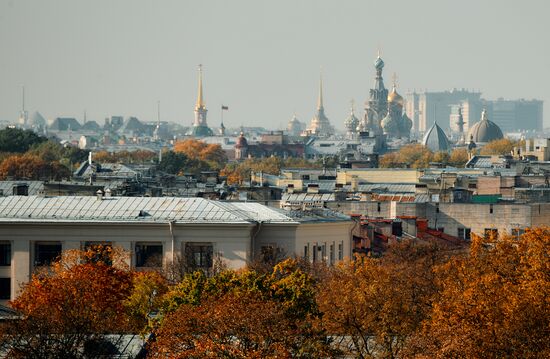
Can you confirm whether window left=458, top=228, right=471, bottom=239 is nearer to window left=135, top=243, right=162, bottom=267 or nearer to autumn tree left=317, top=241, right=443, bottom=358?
window left=135, top=243, right=162, bottom=267

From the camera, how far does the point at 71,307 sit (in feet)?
165

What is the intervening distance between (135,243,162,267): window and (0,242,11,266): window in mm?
3352

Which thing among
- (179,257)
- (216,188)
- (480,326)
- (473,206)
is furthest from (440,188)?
(480,326)

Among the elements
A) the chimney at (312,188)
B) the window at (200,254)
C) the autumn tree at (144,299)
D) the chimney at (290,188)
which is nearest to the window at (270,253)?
the window at (200,254)

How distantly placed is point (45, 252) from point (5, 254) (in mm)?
1045

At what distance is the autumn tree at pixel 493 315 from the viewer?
44.5 meters

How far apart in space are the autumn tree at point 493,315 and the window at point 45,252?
14.3 meters

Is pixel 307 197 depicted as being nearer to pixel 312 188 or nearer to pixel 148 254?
pixel 312 188

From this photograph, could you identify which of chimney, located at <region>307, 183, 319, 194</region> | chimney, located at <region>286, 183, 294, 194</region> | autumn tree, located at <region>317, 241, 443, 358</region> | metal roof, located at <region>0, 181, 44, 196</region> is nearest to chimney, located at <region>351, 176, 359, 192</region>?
chimney, located at <region>307, 183, 319, 194</region>

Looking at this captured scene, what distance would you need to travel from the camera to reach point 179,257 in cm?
6562

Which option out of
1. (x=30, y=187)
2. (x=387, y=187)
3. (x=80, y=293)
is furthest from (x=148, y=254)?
(x=387, y=187)

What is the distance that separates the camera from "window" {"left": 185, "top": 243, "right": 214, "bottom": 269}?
65688 millimetres

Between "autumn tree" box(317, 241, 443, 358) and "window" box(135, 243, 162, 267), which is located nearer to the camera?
"autumn tree" box(317, 241, 443, 358)

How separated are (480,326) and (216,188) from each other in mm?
63244
